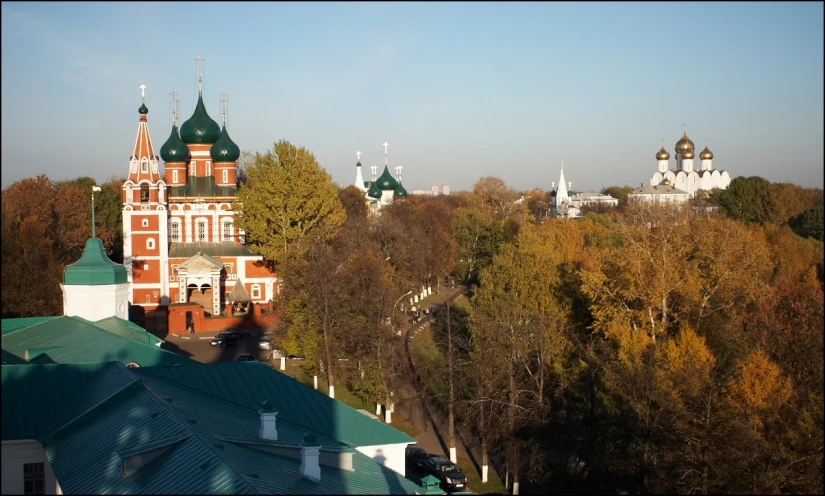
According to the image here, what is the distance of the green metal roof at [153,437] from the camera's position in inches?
479

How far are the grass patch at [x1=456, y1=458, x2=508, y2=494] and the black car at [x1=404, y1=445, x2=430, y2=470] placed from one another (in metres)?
1.28

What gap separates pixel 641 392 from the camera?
21.8 metres

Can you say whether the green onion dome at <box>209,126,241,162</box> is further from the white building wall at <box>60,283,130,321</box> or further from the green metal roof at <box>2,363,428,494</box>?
the green metal roof at <box>2,363,428,494</box>

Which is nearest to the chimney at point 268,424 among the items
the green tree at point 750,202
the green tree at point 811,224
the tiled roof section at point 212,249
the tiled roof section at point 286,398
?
the tiled roof section at point 286,398

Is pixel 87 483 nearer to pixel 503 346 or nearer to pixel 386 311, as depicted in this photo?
pixel 503 346

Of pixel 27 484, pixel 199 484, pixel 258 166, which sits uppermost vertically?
pixel 258 166

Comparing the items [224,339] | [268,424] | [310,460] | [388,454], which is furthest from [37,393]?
[224,339]

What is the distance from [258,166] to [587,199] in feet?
272

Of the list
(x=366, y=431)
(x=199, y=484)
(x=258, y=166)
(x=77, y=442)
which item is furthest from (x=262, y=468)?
(x=258, y=166)

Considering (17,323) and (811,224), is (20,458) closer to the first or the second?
(17,323)

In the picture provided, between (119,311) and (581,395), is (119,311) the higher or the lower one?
the higher one

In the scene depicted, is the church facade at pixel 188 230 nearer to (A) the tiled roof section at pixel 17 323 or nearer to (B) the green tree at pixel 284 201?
(B) the green tree at pixel 284 201

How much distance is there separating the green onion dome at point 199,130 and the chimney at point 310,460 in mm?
38131

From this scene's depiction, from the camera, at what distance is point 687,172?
340 feet
